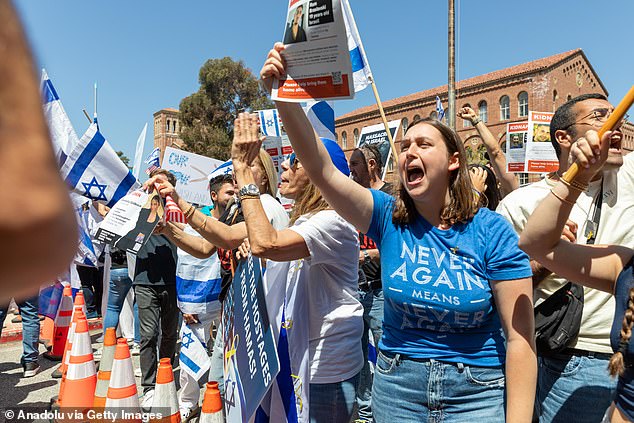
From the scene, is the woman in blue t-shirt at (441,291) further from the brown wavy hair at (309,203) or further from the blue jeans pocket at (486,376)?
the brown wavy hair at (309,203)

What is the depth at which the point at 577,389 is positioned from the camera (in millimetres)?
2162

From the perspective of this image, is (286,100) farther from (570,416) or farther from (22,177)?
(570,416)

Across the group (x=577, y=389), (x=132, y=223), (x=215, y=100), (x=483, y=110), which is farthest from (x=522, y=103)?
(x=577, y=389)

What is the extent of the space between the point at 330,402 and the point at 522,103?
46114mm

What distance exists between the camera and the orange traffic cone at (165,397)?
2980mm

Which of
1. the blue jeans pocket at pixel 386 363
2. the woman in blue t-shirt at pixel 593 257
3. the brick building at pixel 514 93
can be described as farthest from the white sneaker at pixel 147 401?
the brick building at pixel 514 93

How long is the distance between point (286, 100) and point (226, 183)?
2.59 metres

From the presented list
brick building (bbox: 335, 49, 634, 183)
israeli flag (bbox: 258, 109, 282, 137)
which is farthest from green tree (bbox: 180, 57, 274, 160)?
israeli flag (bbox: 258, 109, 282, 137)

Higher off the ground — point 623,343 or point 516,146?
point 516,146

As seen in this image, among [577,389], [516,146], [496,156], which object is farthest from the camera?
[516,146]

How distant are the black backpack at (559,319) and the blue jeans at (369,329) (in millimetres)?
1962

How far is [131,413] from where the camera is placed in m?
3.07

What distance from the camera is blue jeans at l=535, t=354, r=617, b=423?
2125mm

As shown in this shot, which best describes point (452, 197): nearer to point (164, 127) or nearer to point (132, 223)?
point (132, 223)
